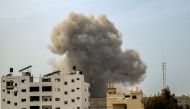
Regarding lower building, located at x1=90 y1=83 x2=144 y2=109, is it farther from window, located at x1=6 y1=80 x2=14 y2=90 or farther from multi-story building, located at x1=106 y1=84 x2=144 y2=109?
window, located at x1=6 y1=80 x2=14 y2=90

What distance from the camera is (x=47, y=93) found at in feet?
211

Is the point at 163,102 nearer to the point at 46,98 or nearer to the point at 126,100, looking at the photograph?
the point at 126,100

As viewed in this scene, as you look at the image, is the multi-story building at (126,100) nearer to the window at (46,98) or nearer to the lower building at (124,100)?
the lower building at (124,100)

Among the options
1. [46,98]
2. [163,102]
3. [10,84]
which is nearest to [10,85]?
[10,84]

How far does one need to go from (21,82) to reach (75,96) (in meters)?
8.16

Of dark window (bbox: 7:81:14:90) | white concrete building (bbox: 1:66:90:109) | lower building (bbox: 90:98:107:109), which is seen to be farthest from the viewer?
lower building (bbox: 90:98:107:109)

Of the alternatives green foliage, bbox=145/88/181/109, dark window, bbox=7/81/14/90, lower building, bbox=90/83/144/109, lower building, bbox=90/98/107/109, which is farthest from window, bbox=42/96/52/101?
green foliage, bbox=145/88/181/109

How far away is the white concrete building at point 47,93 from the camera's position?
64.0 metres

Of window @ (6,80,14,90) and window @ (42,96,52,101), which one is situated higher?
window @ (6,80,14,90)

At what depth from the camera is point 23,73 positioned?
67.3m

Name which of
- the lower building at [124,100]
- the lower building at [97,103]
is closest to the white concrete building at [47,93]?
the lower building at [124,100]

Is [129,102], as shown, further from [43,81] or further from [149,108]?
[43,81]

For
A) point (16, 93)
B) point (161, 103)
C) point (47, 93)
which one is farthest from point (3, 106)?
point (161, 103)

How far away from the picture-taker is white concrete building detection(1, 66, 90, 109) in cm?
6397
